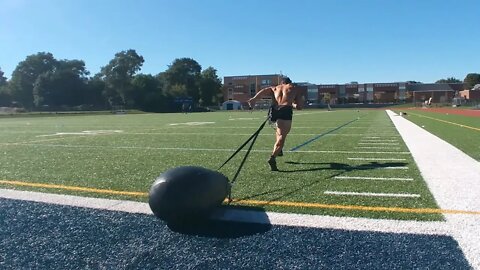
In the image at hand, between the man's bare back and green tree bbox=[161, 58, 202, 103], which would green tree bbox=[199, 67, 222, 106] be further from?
the man's bare back

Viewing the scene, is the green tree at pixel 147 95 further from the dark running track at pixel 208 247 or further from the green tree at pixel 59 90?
the dark running track at pixel 208 247

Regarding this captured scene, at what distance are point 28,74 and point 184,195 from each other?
123383mm

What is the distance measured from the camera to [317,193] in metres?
5.57

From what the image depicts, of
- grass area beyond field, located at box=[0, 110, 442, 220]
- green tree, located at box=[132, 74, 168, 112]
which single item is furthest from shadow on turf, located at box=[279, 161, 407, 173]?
green tree, located at box=[132, 74, 168, 112]

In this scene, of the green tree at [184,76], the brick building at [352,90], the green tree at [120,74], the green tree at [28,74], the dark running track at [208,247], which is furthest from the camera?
the brick building at [352,90]

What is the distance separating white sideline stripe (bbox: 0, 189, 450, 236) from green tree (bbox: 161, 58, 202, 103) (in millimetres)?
107207

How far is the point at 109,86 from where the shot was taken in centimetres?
10288

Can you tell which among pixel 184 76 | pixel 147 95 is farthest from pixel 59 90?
pixel 184 76

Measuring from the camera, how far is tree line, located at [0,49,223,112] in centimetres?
9425

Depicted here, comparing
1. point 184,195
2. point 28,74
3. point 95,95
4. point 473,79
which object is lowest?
point 184,195

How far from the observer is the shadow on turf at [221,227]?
13.2ft

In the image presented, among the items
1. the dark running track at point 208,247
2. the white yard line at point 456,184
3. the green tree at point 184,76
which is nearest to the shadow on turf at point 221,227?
the dark running track at point 208,247

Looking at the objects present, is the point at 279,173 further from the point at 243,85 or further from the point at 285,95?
the point at 243,85

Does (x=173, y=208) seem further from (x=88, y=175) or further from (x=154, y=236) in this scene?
(x=88, y=175)
